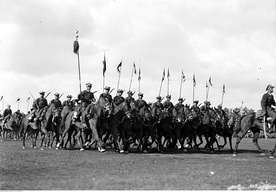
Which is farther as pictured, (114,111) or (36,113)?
(36,113)

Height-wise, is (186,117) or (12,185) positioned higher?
(186,117)

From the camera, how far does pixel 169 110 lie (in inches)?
998

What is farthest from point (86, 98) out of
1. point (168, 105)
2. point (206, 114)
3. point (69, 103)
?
point (206, 114)

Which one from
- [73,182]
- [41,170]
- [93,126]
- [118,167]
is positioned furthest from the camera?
[93,126]

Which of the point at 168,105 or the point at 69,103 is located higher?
the point at 69,103

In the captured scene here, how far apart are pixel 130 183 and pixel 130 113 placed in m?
11.2

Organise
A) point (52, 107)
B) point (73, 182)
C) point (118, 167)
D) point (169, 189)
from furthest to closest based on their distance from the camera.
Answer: point (52, 107) < point (118, 167) < point (73, 182) < point (169, 189)

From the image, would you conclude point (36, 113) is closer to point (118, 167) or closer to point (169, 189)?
point (118, 167)

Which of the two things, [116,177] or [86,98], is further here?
[86,98]

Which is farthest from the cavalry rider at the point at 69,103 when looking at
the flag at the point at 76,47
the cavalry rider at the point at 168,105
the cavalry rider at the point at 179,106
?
the cavalry rider at the point at 179,106

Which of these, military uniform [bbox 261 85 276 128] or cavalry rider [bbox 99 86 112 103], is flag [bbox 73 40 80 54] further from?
military uniform [bbox 261 85 276 128]

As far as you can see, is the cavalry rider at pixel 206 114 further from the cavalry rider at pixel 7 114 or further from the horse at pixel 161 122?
the cavalry rider at pixel 7 114

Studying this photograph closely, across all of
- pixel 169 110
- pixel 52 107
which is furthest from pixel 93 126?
pixel 169 110

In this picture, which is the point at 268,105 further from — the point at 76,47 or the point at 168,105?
the point at 76,47
